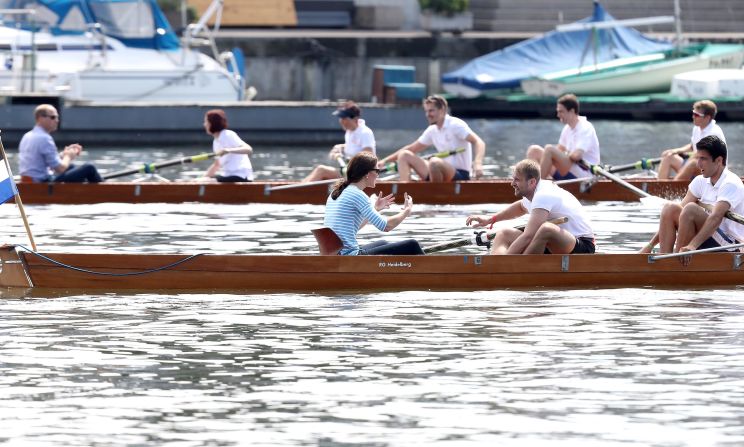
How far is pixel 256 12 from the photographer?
55562 mm

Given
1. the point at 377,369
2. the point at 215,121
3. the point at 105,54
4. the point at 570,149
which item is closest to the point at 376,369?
the point at 377,369

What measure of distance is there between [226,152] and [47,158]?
2.60 metres

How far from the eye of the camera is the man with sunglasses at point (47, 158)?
23.8 m

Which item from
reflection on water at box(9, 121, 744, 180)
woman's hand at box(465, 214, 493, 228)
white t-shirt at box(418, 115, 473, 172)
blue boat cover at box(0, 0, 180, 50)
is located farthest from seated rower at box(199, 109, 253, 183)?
blue boat cover at box(0, 0, 180, 50)

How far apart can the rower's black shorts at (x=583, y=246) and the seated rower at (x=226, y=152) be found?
336 inches

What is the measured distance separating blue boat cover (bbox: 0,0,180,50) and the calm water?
81.6ft

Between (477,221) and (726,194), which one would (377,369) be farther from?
(726,194)

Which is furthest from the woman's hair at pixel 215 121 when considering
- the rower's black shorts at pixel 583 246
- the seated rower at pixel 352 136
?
the rower's black shorts at pixel 583 246

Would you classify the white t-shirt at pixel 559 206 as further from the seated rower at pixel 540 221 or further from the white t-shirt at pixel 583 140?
the white t-shirt at pixel 583 140

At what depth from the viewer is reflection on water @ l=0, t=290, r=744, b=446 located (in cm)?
1090

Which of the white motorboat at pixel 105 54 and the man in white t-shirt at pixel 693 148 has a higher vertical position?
the white motorboat at pixel 105 54

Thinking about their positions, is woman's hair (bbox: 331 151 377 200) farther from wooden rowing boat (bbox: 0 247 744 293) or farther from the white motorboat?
the white motorboat

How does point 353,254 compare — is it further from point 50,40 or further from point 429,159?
point 50,40

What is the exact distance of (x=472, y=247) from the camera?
19828mm
